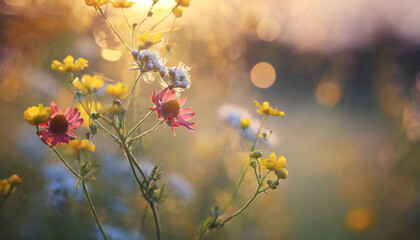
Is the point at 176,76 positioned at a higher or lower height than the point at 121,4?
lower

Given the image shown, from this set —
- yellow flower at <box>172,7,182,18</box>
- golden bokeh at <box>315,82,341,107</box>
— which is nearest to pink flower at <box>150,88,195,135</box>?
A: yellow flower at <box>172,7,182,18</box>

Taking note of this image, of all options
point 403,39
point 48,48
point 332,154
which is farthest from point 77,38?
point 403,39

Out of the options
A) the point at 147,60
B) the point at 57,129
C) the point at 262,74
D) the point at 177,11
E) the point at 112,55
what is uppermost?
the point at 262,74

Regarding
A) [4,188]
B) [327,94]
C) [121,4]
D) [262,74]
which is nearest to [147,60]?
[121,4]

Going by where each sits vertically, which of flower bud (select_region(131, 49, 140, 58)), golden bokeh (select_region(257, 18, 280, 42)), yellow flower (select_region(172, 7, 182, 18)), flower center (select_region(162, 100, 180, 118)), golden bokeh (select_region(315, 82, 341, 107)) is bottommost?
flower center (select_region(162, 100, 180, 118))

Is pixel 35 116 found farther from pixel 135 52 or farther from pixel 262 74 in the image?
pixel 262 74

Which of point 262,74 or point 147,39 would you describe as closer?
point 147,39

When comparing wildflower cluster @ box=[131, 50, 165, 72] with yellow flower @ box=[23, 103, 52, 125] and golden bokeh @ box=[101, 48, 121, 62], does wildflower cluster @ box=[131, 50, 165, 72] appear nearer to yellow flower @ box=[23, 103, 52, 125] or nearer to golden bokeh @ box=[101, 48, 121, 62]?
yellow flower @ box=[23, 103, 52, 125]
